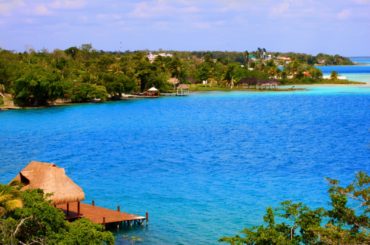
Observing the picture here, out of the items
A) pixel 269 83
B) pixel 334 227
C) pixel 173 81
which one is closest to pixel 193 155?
pixel 334 227

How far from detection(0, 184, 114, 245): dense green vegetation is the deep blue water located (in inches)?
218

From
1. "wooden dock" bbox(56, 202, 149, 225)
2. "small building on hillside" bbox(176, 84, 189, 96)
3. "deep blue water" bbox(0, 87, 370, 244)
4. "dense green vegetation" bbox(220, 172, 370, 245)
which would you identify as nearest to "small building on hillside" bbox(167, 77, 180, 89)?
"small building on hillside" bbox(176, 84, 189, 96)

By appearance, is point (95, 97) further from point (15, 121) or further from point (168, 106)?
point (15, 121)

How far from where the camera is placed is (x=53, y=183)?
2194 centimetres

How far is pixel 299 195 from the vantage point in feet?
89.4

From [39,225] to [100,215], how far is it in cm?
741

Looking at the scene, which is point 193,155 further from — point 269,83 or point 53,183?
point 269,83

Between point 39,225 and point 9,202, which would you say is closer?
point 39,225

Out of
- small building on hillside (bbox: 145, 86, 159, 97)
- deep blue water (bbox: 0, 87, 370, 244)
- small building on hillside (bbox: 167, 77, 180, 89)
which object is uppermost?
small building on hillside (bbox: 167, 77, 180, 89)

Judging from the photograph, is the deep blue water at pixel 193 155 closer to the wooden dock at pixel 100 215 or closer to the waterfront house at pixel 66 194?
the wooden dock at pixel 100 215

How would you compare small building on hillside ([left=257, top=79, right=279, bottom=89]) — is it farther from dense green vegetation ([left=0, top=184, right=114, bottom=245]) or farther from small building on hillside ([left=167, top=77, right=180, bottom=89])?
dense green vegetation ([left=0, top=184, right=114, bottom=245])

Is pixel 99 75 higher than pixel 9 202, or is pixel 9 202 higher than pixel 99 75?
pixel 99 75

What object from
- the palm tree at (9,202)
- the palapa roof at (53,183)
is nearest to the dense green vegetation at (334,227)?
the palm tree at (9,202)

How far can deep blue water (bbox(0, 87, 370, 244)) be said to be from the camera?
82.3 ft
